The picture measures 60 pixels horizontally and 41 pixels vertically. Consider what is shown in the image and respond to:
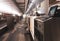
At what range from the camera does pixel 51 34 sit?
3.83 feet

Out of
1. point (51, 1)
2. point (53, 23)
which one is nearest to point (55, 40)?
point (53, 23)

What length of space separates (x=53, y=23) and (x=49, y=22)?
0.11 ft

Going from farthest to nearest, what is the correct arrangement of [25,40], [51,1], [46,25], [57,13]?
[25,40] < [51,1] < [57,13] < [46,25]

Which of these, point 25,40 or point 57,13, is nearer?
point 57,13

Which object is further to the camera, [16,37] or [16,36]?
[16,36]

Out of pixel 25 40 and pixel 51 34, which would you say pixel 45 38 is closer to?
pixel 51 34

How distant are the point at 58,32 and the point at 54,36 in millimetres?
46

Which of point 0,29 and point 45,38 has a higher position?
point 45,38

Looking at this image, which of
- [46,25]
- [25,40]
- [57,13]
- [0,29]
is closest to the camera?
[46,25]

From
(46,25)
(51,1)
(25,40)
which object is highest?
(51,1)

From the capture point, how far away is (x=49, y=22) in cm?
115

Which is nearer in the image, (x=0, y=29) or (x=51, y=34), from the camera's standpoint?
(x=51, y=34)

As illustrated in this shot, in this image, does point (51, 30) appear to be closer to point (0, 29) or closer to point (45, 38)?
point (45, 38)

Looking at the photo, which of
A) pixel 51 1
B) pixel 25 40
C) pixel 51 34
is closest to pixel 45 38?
pixel 51 34
